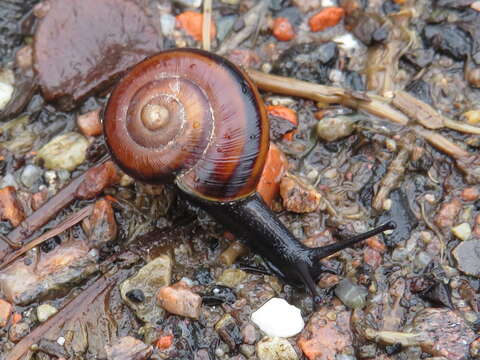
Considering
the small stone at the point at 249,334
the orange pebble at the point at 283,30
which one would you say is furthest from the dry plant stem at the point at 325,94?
the small stone at the point at 249,334

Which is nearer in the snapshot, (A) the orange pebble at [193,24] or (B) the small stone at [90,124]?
(B) the small stone at [90,124]

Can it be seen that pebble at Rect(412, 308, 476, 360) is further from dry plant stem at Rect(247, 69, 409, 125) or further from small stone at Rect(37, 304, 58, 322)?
small stone at Rect(37, 304, 58, 322)

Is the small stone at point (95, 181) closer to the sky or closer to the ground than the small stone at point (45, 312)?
closer to the sky

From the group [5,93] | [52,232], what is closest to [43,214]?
[52,232]

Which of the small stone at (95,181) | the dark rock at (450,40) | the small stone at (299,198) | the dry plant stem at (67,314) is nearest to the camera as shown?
the dry plant stem at (67,314)

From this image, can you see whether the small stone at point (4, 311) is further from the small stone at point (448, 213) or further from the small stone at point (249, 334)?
the small stone at point (448, 213)

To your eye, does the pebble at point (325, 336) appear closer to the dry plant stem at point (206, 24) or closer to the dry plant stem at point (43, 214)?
the dry plant stem at point (43, 214)

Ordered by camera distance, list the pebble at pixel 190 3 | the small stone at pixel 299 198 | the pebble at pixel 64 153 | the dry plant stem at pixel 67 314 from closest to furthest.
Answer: the dry plant stem at pixel 67 314 < the small stone at pixel 299 198 < the pebble at pixel 64 153 < the pebble at pixel 190 3

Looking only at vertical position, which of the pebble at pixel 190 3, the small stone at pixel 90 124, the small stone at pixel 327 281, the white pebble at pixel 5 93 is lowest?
the small stone at pixel 327 281
